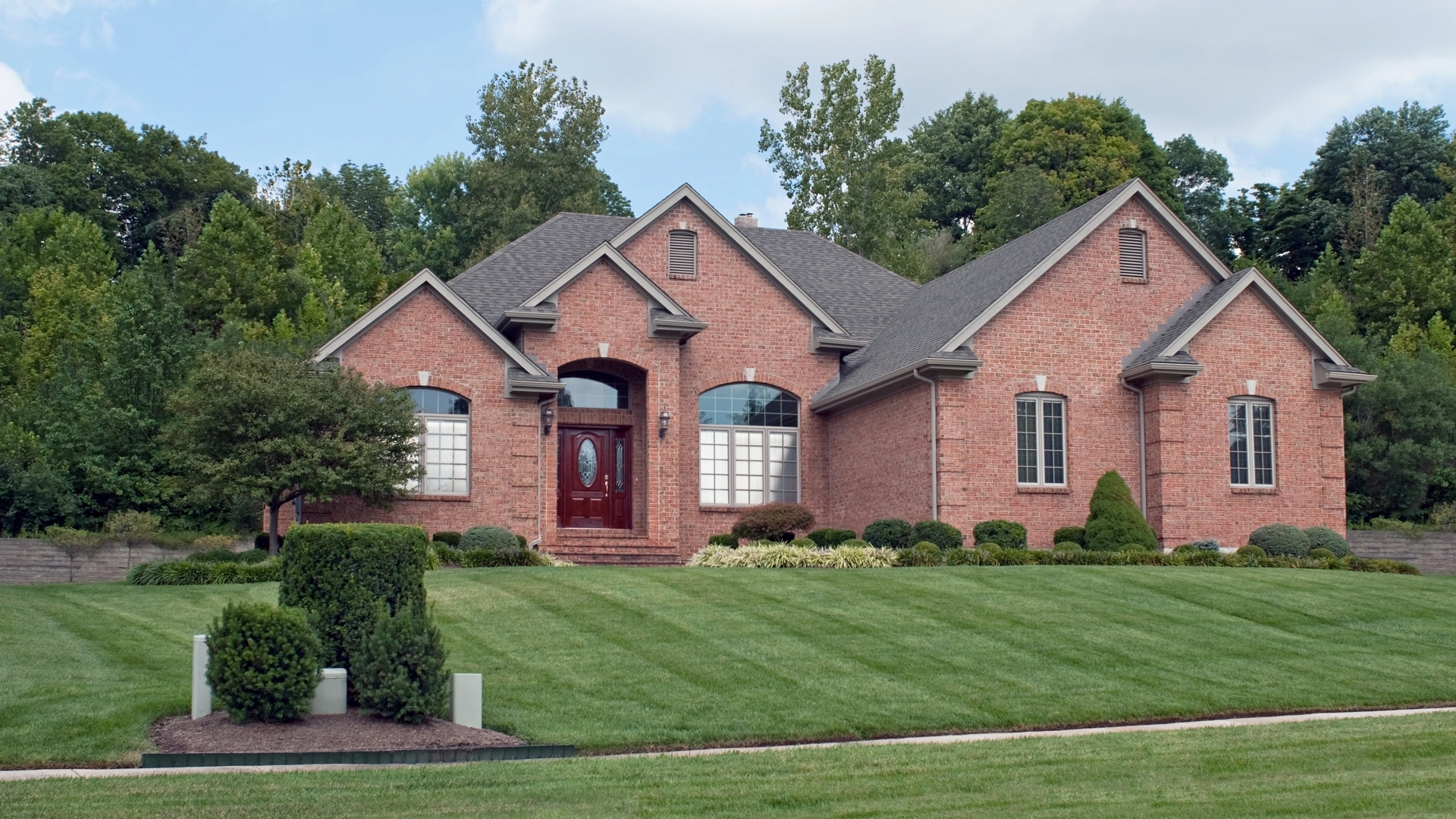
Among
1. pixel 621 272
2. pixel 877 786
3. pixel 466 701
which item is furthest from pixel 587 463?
pixel 877 786

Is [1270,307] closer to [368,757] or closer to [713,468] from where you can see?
[713,468]

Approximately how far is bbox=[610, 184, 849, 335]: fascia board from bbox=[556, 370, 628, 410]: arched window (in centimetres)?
273

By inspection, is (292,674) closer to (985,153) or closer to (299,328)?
(299,328)

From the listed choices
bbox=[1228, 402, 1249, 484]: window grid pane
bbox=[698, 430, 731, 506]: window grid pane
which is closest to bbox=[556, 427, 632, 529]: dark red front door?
bbox=[698, 430, 731, 506]: window grid pane

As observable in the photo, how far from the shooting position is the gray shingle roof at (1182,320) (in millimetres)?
27188

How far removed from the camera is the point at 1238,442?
27422mm

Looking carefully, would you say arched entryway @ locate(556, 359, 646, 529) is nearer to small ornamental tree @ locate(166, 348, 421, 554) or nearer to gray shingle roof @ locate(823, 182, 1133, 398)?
gray shingle roof @ locate(823, 182, 1133, 398)

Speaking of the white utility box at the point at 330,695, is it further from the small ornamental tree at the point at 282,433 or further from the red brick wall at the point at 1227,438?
the red brick wall at the point at 1227,438

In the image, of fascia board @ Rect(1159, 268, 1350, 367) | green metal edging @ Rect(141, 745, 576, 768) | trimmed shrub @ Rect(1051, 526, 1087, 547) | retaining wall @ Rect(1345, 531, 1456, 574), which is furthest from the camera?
retaining wall @ Rect(1345, 531, 1456, 574)

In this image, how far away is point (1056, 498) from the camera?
26.9 metres

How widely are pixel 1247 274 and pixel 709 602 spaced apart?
49.5 ft

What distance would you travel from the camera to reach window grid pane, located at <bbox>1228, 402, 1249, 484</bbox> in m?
27.3

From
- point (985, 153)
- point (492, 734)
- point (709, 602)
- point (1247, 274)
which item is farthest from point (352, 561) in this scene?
point (985, 153)

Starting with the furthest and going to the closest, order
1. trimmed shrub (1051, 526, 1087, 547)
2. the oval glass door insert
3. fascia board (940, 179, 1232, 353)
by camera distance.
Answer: the oval glass door insert
fascia board (940, 179, 1232, 353)
trimmed shrub (1051, 526, 1087, 547)
